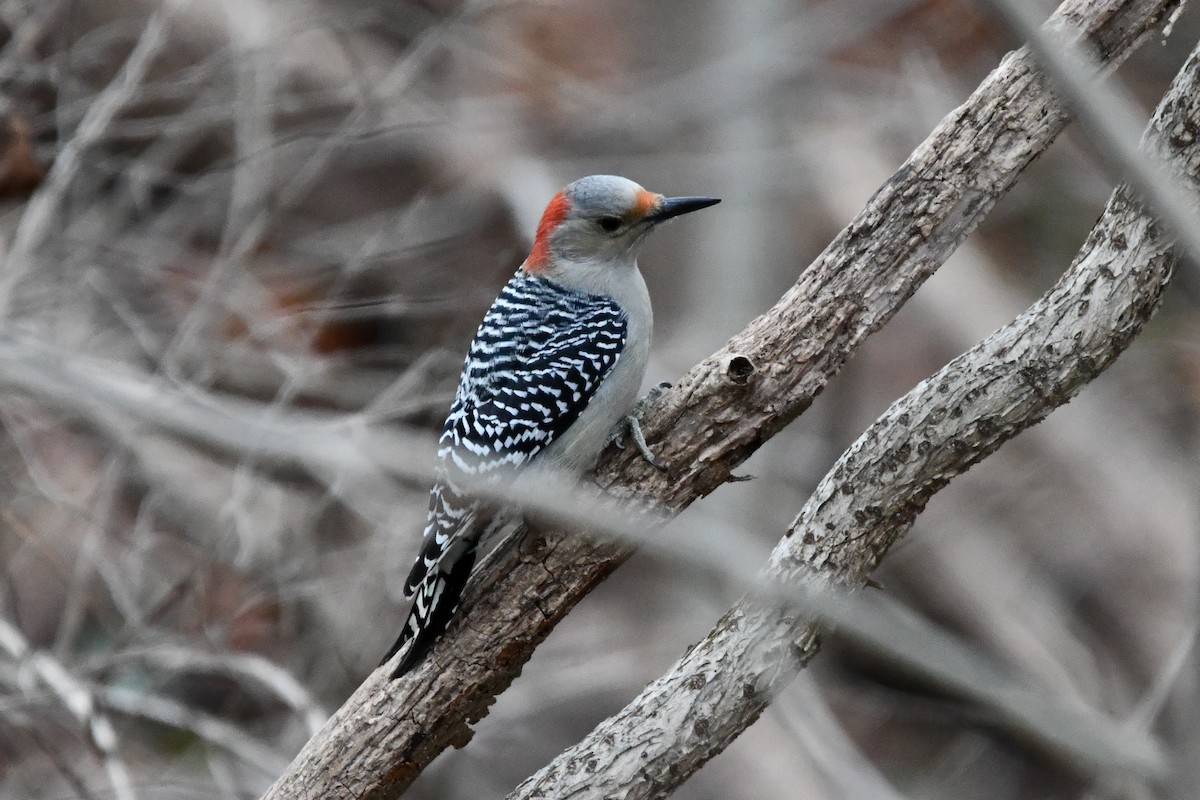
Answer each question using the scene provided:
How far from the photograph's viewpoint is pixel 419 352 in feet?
25.6

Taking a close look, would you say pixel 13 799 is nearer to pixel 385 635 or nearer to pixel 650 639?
pixel 385 635

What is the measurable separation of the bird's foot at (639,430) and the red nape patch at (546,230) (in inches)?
33.5

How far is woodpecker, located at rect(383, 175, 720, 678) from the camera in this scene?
3.62 m

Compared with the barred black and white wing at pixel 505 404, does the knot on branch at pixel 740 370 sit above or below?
below

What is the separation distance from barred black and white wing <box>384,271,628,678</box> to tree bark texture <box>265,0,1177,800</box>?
0.10 m

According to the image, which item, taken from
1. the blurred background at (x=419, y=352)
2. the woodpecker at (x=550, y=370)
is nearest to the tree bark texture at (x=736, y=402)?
the woodpecker at (x=550, y=370)

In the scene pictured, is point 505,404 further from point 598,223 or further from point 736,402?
point 736,402

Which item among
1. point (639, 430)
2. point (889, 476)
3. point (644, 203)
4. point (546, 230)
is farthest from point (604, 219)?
point (889, 476)

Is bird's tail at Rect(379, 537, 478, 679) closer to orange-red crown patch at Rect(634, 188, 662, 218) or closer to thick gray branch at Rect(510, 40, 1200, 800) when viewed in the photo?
thick gray branch at Rect(510, 40, 1200, 800)

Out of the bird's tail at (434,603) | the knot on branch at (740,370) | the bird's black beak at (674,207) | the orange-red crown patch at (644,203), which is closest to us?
the knot on branch at (740,370)

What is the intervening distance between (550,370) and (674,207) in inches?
28.4

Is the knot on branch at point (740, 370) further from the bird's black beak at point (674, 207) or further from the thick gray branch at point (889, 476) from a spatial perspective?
the bird's black beak at point (674, 207)

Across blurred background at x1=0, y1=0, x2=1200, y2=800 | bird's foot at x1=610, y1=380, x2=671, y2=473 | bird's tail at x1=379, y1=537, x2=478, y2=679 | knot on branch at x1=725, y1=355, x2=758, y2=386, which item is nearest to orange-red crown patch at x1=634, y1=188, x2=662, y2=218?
blurred background at x1=0, y1=0, x2=1200, y2=800

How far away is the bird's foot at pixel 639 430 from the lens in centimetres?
353
